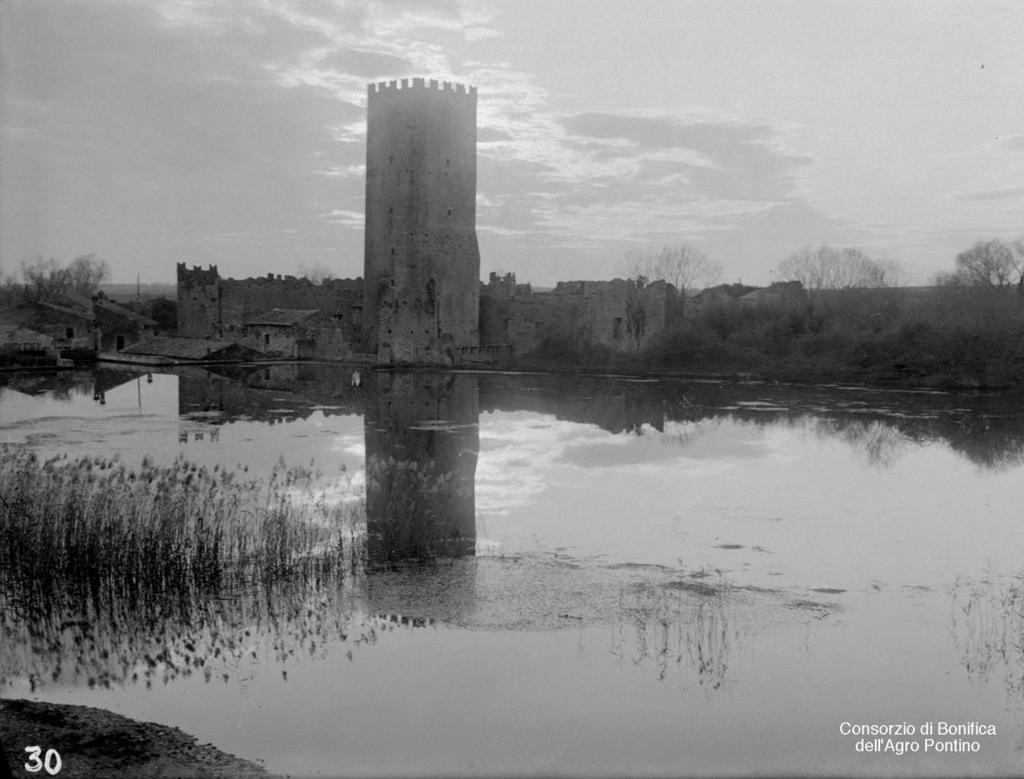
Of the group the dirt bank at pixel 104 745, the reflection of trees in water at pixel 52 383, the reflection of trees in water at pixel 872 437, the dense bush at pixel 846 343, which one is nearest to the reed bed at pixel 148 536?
the dirt bank at pixel 104 745

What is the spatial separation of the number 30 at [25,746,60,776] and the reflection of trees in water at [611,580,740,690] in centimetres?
351

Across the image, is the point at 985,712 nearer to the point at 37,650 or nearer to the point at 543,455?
the point at 37,650

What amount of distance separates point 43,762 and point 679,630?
4.22 metres

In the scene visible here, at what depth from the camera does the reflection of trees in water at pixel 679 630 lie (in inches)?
276

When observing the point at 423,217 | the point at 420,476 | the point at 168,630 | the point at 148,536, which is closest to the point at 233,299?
the point at 423,217

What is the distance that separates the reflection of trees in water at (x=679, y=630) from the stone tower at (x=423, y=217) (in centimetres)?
2414

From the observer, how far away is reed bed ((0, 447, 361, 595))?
27.5ft

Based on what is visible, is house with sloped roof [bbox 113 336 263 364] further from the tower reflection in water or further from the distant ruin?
the tower reflection in water

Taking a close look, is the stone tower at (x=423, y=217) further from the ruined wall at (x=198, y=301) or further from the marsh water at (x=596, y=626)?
the marsh water at (x=596, y=626)

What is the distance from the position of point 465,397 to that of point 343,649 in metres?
16.3

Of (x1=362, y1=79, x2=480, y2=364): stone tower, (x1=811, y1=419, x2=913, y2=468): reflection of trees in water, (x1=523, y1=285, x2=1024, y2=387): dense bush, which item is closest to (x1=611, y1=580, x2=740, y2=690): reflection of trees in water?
(x1=811, y1=419, x2=913, y2=468): reflection of trees in water

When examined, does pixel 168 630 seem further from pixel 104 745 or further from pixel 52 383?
pixel 52 383

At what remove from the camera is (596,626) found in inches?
302

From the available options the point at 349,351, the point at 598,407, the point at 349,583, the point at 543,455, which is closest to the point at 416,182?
the point at 349,351
